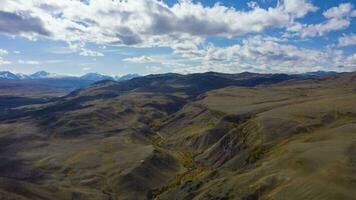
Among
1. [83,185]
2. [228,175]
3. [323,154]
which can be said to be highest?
[323,154]

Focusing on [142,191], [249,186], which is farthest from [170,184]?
[249,186]

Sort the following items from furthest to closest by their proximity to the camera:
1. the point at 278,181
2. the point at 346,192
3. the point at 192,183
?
the point at 192,183
the point at 278,181
the point at 346,192

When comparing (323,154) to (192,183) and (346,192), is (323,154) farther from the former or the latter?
(192,183)

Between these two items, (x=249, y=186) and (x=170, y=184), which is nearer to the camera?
(x=249, y=186)

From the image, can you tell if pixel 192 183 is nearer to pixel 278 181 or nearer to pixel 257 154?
pixel 257 154

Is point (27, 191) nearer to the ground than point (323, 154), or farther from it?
nearer to the ground

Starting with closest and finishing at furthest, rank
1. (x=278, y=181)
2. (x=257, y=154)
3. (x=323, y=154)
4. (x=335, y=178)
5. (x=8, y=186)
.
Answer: (x=335, y=178)
(x=278, y=181)
(x=323, y=154)
(x=8, y=186)
(x=257, y=154)

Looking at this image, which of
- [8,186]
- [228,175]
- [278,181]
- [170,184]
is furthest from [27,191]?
[278,181]

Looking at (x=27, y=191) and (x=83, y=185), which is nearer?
(x=27, y=191)

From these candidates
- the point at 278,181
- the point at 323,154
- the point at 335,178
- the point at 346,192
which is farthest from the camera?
the point at 323,154
